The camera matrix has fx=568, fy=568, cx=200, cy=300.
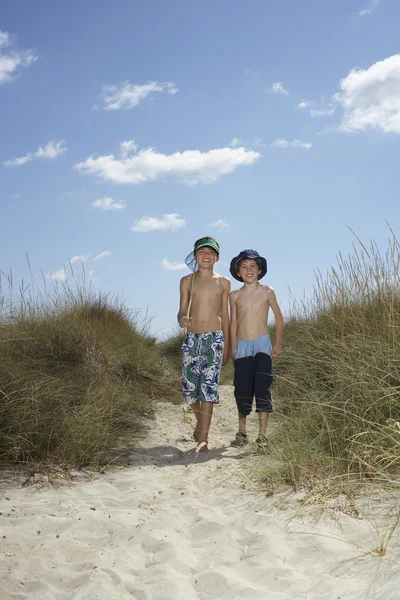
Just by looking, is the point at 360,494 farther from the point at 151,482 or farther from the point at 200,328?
the point at 200,328

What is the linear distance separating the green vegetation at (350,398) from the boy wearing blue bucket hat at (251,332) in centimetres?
37

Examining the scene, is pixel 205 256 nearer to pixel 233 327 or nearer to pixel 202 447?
pixel 233 327

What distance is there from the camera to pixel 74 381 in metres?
5.85

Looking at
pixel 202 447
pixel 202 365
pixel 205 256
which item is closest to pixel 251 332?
pixel 202 365

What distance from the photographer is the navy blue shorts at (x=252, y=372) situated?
5062 millimetres

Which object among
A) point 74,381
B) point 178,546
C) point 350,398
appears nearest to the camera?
point 178,546

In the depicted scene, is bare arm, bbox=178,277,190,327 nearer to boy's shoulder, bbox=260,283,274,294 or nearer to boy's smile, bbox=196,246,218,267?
boy's smile, bbox=196,246,218,267

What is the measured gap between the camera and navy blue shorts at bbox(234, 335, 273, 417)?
506cm

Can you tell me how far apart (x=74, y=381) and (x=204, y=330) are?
63.6 inches

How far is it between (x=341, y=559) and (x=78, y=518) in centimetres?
157

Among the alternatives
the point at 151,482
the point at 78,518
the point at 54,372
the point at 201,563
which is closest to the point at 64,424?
the point at 151,482

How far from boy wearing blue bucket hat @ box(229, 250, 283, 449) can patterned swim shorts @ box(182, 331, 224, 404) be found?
0.19m

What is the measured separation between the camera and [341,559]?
106 inches

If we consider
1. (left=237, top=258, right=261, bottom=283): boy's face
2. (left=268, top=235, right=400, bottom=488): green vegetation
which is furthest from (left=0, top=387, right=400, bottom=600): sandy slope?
(left=237, top=258, right=261, bottom=283): boy's face
